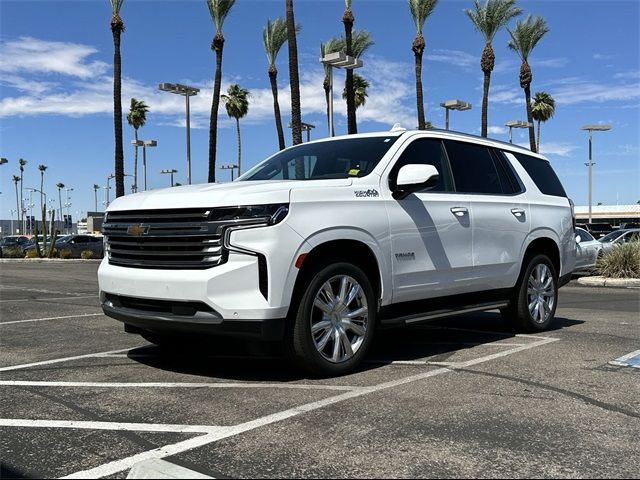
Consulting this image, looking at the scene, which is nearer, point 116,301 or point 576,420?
point 576,420

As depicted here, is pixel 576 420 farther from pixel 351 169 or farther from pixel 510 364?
pixel 351 169

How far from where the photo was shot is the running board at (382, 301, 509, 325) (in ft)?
18.1

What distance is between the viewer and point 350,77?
81.9 ft

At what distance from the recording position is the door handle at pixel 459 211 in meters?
6.07

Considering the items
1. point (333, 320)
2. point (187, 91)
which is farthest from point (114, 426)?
point (187, 91)

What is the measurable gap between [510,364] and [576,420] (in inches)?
62.4

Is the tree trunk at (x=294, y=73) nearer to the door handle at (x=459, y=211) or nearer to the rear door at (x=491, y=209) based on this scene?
the rear door at (x=491, y=209)

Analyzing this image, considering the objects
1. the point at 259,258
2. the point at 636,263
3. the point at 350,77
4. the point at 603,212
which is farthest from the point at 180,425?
the point at 603,212

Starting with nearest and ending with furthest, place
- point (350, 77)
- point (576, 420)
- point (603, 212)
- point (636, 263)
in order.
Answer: point (576, 420) → point (636, 263) → point (350, 77) → point (603, 212)

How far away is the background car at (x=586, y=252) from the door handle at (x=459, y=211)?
10587mm

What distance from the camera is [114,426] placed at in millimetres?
3797

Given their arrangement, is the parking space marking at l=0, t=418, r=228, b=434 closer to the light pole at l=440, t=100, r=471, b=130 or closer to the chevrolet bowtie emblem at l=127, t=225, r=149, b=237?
the chevrolet bowtie emblem at l=127, t=225, r=149, b=237

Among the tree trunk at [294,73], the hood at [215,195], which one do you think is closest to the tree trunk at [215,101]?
the tree trunk at [294,73]

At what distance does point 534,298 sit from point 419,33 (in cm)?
2612
